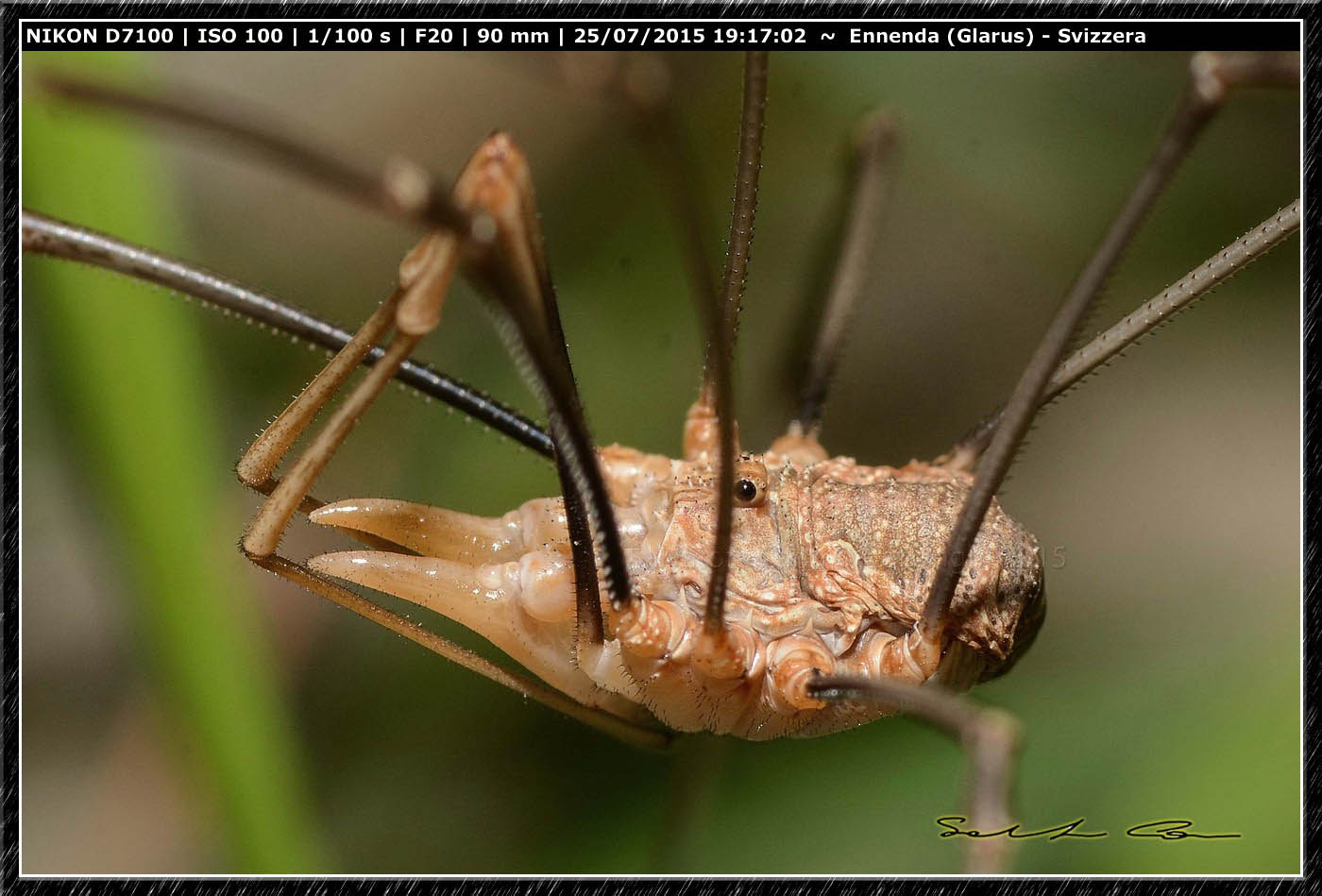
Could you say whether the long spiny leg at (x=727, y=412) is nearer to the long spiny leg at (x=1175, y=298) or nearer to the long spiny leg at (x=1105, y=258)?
the long spiny leg at (x=1105, y=258)

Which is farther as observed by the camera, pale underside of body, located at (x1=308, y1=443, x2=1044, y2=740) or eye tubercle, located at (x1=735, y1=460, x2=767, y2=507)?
eye tubercle, located at (x1=735, y1=460, x2=767, y2=507)

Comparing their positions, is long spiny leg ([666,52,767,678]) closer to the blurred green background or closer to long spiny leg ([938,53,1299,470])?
the blurred green background

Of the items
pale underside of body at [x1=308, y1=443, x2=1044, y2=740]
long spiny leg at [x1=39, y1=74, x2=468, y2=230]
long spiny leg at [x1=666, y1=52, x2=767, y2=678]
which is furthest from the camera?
pale underside of body at [x1=308, y1=443, x2=1044, y2=740]

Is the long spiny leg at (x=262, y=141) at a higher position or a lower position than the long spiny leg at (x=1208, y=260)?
lower

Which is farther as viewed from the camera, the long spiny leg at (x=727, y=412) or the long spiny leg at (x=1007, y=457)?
the long spiny leg at (x=727, y=412)

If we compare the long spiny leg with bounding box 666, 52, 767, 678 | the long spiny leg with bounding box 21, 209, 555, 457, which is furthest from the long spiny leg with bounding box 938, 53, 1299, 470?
the long spiny leg with bounding box 21, 209, 555, 457

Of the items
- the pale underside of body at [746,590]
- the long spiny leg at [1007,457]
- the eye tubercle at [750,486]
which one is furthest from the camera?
the eye tubercle at [750,486]

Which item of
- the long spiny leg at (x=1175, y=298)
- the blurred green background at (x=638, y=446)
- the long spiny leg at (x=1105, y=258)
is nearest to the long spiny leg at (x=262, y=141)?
the blurred green background at (x=638, y=446)
